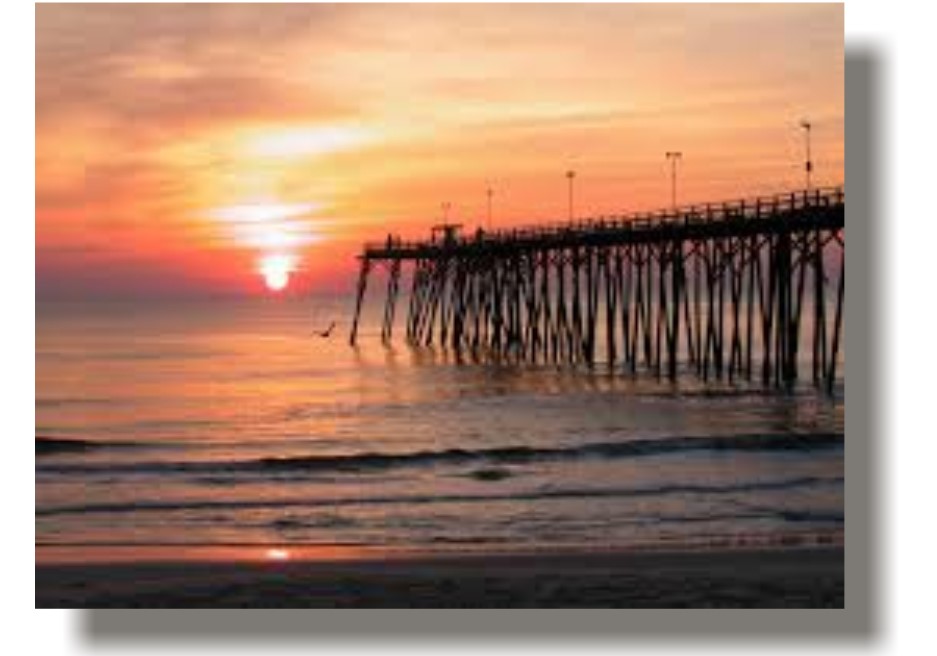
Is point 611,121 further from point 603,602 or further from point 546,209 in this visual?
point 546,209

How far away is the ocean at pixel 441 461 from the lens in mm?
14406

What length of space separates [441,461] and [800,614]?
1165cm

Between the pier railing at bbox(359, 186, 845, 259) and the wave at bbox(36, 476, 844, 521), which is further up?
the pier railing at bbox(359, 186, 845, 259)

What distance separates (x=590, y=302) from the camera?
36.0 metres

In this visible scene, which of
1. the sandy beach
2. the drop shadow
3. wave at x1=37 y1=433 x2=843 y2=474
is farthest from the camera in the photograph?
wave at x1=37 y1=433 x2=843 y2=474

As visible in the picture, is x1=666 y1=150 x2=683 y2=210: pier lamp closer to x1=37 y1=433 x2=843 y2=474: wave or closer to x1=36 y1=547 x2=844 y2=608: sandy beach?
x1=37 y1=433 x2=843 y2=474: wave

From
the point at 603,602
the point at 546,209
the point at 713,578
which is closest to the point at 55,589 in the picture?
the point at 603,602

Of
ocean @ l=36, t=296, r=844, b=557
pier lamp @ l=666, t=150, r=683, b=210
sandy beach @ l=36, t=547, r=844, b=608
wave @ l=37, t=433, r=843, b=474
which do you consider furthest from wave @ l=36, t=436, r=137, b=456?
sandy beach @ l=36, t=547, r=844, b=608

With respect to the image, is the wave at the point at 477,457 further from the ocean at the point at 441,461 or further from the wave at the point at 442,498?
the wave at the point at 442,498

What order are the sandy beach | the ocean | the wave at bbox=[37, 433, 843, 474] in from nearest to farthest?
the sandy beach, the ocean, the wave at bbox=[37, 433, 843, 474]

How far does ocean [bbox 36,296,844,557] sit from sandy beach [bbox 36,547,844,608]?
124 cm

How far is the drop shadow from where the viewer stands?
31.3 ft

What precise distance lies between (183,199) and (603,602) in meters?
6.69

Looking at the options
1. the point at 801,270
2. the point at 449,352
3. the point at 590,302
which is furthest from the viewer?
the point at 449,352
